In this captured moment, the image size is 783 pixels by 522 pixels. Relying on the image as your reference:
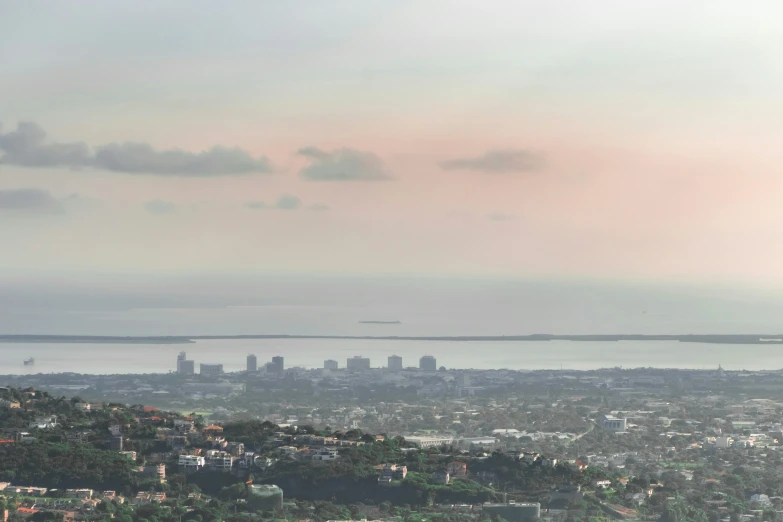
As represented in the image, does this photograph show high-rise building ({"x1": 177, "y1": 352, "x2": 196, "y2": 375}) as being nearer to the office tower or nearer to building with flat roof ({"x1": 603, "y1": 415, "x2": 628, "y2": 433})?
the office tower

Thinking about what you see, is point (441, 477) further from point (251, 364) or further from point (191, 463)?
point (251, 364)

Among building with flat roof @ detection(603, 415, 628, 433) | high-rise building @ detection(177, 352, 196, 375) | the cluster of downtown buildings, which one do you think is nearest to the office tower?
the cluster of downtown buildings

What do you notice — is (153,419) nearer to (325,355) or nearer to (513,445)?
(513,445)

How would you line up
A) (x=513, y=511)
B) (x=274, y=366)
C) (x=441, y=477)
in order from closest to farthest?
1. (x=513, y=511)
2. (x=441, y=477)
3. (x=274, y=366)

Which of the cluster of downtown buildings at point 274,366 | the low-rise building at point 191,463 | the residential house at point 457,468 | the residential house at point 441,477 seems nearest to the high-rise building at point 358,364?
the cluster of downtown buildings at point 274,366

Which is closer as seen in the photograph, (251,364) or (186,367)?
(186,367)

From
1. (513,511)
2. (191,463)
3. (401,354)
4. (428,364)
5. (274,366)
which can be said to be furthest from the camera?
(401,354)

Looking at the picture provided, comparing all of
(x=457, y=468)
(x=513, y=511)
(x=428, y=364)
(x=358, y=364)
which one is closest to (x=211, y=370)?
(x=358, y=364)

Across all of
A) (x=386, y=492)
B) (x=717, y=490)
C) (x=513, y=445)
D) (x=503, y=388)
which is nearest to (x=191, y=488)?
(x=386, y=492)

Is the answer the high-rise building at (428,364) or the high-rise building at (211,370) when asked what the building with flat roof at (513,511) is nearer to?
the high-rise building at (211,370)

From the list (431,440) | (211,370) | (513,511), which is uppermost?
(211,370)
